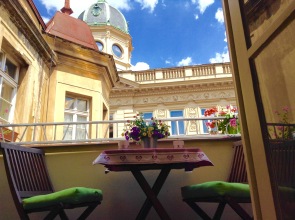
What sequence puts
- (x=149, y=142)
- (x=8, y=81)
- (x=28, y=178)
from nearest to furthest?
1. (x=28, y=178)
2. (x=149, y=142)
3. (x=8, y=81)

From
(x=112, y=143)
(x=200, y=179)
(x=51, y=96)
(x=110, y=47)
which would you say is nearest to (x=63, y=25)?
(x=51, y=96)

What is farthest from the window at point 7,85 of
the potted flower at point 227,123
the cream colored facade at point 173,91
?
the cream colored facade at point 173,91

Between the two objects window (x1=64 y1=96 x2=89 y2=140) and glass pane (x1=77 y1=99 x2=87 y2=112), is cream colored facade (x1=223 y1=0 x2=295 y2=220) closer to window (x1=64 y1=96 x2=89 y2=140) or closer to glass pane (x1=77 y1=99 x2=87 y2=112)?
window (x1=64 y1=96 x2=89 y2=140)

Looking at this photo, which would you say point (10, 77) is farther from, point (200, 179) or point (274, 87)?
point (274, 87)

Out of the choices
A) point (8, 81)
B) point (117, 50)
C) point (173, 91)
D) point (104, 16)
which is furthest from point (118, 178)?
point (104, 16)

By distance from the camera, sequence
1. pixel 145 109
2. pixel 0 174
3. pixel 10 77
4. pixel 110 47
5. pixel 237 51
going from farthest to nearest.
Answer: pixel 110 47, pixel 145 109, pixel 10 77, pixel 0 174, pixel 237 51

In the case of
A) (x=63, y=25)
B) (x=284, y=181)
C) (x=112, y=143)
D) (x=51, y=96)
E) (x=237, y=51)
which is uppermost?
(x=63, y=25)

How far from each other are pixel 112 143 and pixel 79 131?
14.8 feet

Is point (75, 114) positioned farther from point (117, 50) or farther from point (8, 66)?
point (117, 50)

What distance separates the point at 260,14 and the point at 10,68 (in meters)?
6.39

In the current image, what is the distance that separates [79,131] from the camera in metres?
7.78

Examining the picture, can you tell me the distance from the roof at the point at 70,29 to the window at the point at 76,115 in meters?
2.00

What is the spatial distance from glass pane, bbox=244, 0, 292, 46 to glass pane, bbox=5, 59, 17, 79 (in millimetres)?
6041

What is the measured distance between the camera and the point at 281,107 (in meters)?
1.11
